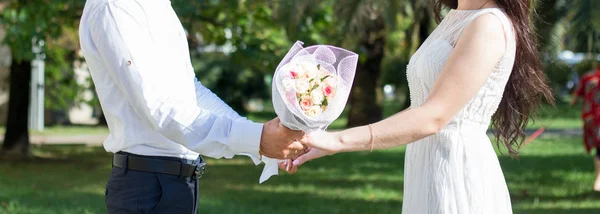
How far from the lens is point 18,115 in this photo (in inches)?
671

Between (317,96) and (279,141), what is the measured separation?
0.29 metres

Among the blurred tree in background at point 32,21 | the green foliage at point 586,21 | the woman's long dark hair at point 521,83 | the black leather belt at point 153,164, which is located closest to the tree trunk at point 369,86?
the blurred tree in background at point 32,21

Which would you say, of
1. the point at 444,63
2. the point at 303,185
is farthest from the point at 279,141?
the point at 303,185

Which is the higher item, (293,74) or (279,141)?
(293,74)

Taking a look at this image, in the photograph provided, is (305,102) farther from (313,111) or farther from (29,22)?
(29,22)

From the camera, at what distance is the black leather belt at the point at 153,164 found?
365 centimetres

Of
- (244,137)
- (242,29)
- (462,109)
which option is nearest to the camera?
(244,137)

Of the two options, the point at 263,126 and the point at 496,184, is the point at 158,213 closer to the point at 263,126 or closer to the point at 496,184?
the point at 263,126

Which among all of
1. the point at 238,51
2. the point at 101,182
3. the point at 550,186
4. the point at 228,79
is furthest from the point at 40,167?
the point at 228,79

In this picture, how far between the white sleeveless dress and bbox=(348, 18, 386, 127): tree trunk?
19985 mm

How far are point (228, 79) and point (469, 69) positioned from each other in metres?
29.5

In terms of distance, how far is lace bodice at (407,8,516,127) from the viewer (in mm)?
3732

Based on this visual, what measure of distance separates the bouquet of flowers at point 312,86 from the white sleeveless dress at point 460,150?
466mm

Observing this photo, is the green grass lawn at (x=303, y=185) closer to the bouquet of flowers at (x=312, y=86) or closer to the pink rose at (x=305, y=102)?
the bouquet of flowers at (x=312, y=86)
